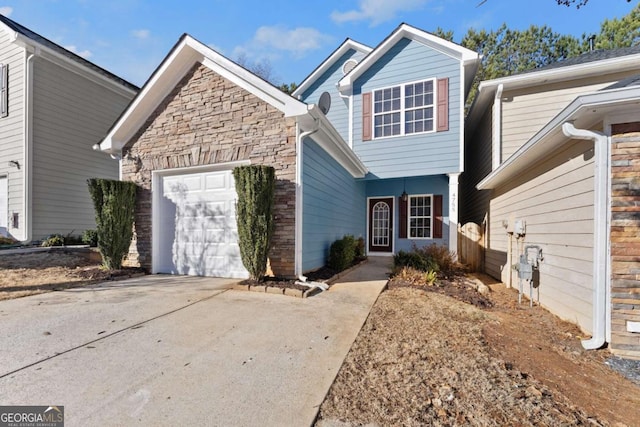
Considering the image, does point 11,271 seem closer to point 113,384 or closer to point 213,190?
point 213,190

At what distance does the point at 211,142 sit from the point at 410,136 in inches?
232

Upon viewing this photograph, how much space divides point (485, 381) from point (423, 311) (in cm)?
177

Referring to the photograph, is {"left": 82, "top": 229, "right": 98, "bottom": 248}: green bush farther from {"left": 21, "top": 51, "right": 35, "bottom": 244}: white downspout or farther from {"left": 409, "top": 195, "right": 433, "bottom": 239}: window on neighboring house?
{"left": 409, "top": 195, "right": 433, "bottom": 239}: window on neighboring house

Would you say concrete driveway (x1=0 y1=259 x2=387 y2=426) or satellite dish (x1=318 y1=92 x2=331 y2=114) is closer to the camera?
concrete driveway (x1=0 y1=259 x2=387 y2=426)

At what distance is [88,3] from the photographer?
7082mm

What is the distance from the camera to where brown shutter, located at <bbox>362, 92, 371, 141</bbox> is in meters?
9.34

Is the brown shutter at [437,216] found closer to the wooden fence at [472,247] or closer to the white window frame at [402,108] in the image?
the wooden fence at [472,247]

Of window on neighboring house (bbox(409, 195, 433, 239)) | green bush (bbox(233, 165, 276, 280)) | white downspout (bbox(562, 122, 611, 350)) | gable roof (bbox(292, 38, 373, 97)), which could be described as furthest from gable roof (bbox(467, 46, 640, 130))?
green bush (bbox(233, 165, 276, 280))

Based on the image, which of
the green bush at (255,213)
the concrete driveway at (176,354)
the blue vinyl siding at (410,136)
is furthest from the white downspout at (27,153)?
the blue vinyl siding at (410,136)

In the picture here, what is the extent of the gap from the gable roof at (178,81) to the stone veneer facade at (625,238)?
4237mm

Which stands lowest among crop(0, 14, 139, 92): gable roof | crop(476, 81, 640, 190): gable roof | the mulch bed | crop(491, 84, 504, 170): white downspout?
the mulch bed

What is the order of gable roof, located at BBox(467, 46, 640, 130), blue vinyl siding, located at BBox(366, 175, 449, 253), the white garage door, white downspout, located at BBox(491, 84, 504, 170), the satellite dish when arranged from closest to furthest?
the white garage door
gable roof, located at BBox(467, 46, 640, 130)
white downspout, located at BBox(491, 84, 504, 170)
blue vinyl siding, located at BBox(366, 175, 449, 253)
the satellite dish

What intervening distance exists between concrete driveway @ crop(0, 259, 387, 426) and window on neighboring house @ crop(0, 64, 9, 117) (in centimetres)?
805

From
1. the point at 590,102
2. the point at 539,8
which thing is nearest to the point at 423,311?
the point at 590,102
